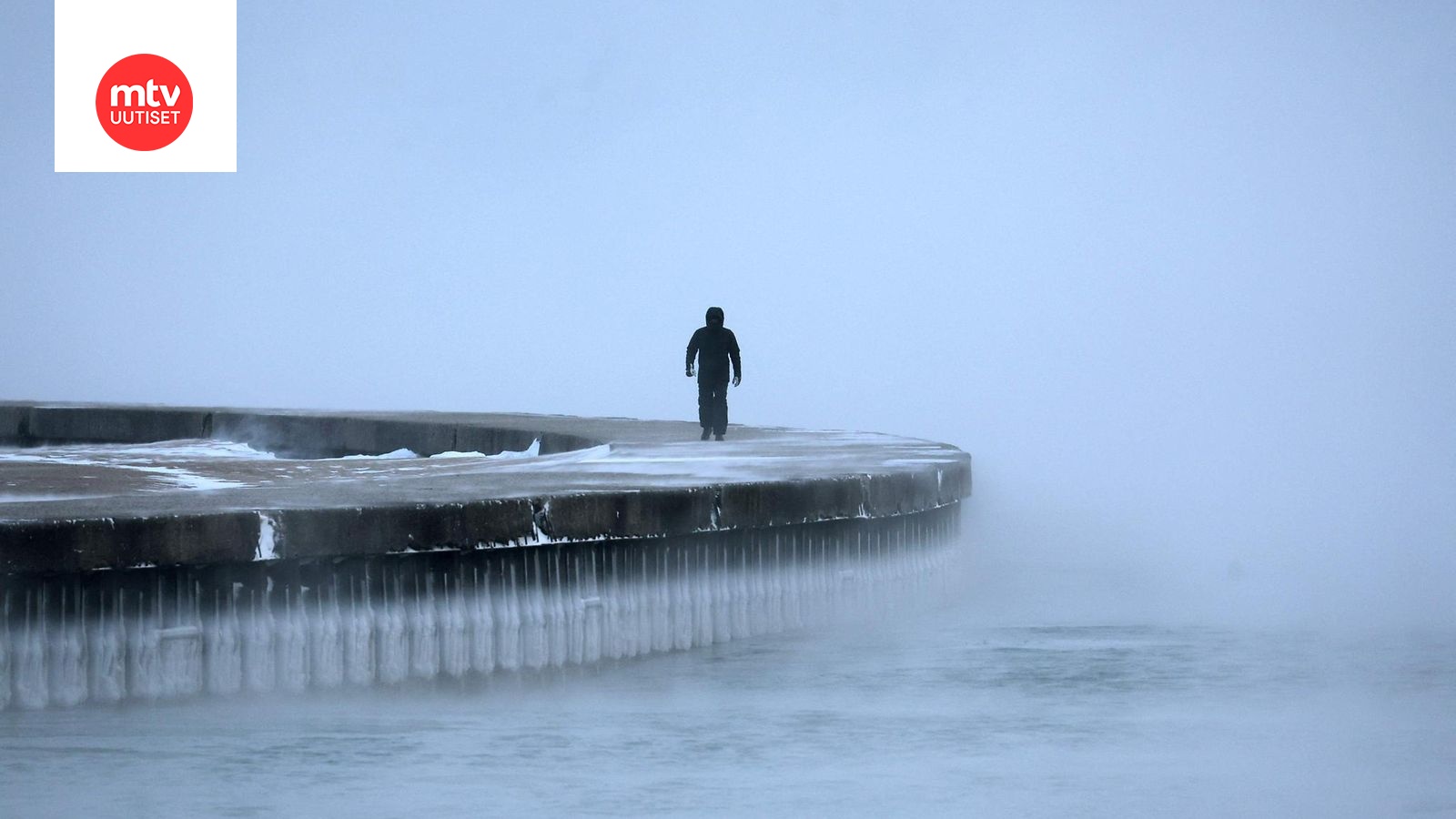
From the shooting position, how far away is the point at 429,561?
23.6 feet

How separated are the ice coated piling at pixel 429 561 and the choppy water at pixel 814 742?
0.19 metres

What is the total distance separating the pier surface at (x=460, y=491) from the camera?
646cm

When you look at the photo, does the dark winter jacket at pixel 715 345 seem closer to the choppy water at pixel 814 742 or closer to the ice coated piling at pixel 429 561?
the ice coated piling at pixel 429 561

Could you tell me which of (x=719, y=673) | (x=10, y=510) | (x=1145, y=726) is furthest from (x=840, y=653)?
(x=10, y=510)

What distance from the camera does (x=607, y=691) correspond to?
7125 millimetres

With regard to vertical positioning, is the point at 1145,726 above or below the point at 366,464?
below

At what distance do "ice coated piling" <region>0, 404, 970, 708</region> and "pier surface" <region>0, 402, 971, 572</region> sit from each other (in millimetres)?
12

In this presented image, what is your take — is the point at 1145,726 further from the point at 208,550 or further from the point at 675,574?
the point at 208,550

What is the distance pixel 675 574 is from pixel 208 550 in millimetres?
2366

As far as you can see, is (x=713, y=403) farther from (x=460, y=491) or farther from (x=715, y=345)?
(x=460, y=491)

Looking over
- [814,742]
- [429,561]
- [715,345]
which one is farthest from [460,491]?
[715,345]

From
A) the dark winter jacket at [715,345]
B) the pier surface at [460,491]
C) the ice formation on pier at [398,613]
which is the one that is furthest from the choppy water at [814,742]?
the dark winter jacket at [715,345]

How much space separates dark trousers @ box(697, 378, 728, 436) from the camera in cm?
1180

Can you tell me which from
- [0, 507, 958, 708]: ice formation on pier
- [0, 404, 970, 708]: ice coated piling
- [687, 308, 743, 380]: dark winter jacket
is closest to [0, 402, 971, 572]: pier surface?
[0, 404, 970, 708]: ice coated piling
